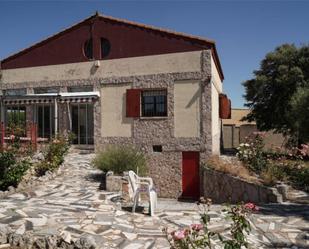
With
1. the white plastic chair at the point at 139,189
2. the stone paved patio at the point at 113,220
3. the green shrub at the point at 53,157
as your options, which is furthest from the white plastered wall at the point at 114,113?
the white plastic chair at the point at 139,189

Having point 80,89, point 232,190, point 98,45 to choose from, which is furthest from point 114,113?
point 232,190

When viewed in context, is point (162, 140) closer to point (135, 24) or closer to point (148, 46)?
point (148, 46)

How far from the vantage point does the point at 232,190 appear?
17359 millimetres

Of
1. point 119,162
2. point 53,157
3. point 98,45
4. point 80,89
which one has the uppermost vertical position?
point 98,45

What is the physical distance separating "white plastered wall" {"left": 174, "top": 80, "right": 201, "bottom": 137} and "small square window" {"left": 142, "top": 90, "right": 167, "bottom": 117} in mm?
909

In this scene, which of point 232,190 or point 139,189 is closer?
point 139,189

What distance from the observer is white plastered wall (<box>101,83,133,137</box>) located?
23889 millimetres

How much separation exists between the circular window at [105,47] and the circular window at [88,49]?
91 centimetres

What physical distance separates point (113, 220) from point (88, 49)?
17.3 m

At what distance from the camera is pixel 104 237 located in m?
9.22

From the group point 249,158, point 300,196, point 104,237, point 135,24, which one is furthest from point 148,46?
point 104,237

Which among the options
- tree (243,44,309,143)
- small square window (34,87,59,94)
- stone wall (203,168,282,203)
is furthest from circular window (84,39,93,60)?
tree (243,44,309,143)

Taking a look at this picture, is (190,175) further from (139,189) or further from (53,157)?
(139,189)

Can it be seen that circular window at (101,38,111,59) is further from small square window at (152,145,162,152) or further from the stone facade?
small square window at (152,145,162,152)
